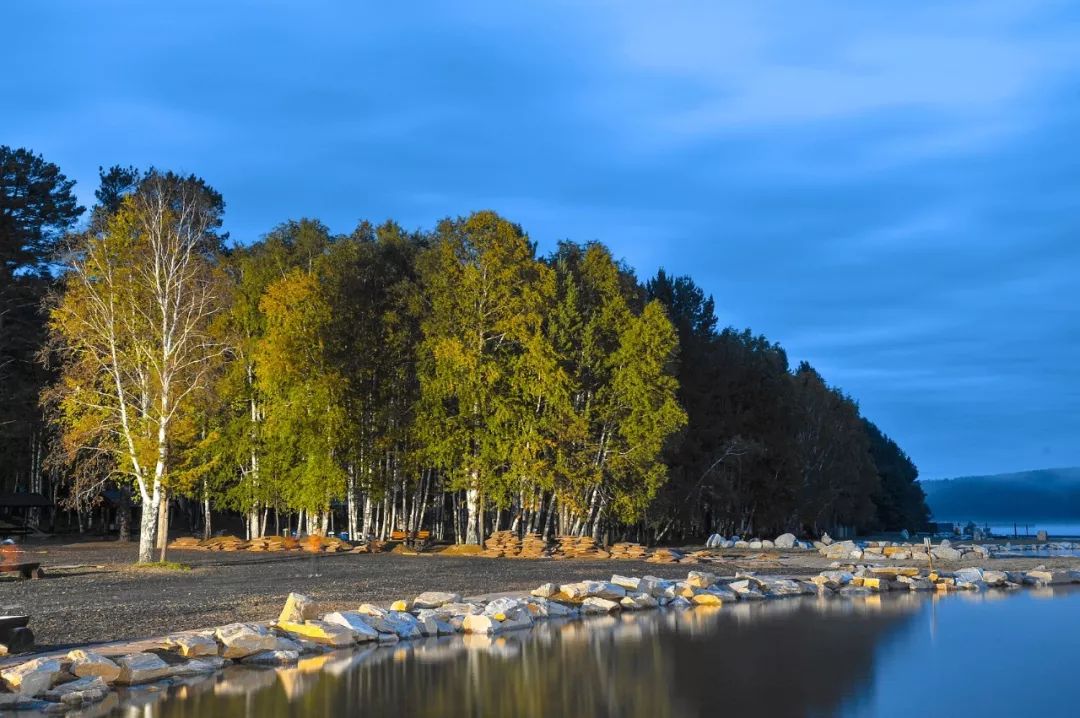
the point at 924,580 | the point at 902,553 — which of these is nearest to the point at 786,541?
the point at 902,553

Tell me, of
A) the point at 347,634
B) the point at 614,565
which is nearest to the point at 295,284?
the point at 614,565

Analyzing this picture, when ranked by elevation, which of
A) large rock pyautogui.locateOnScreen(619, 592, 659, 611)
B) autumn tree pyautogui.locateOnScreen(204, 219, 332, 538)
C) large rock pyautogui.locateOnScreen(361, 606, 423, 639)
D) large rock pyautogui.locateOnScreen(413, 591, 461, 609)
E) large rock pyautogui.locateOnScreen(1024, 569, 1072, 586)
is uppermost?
autumn tree pyautogui.locateOnScreen(204, 219, 332, 538)

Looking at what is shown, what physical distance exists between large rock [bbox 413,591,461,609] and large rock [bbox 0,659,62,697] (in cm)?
793

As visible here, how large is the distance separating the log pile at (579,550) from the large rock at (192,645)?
23.0 meters

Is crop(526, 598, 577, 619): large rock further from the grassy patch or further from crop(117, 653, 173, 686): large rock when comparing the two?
the grassy patch

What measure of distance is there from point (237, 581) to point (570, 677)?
13.8 m

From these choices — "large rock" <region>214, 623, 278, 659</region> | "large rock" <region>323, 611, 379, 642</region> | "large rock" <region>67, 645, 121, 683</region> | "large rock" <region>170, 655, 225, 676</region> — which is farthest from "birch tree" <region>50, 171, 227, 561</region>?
"large rock" <region>67, 645, 121, 683</region>

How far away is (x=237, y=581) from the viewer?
79.7 ft

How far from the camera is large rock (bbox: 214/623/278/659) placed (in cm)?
1373

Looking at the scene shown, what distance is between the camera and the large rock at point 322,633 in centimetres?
1502

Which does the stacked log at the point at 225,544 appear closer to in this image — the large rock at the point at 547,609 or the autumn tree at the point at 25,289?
the autumn tree at the point at 25,289

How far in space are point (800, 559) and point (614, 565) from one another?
10.1 m

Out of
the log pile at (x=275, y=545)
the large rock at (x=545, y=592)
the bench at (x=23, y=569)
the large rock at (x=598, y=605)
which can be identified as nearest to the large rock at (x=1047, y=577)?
the large rock at (x=598, y=605)

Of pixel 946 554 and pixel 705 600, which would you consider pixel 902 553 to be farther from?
pixel 705 600
